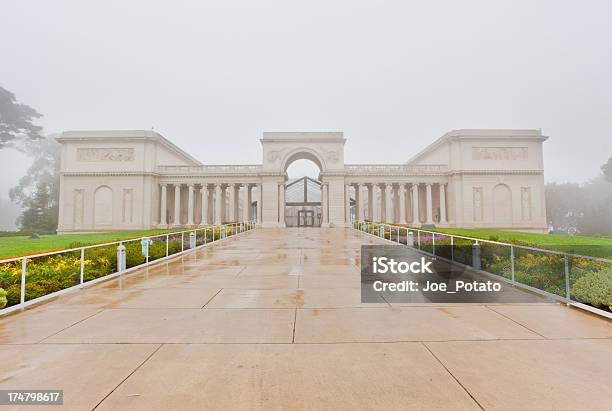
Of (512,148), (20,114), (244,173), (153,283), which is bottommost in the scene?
(153,283)

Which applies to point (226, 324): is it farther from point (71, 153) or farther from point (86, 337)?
point (71, 153)

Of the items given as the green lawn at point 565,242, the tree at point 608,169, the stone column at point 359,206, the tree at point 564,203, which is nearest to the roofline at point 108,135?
the stone column at point 359,206

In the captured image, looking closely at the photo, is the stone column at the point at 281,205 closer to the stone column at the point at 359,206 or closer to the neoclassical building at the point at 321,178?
the neoclassical building at the point at 321,178

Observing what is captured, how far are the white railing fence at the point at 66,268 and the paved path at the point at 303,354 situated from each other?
0.63 metres

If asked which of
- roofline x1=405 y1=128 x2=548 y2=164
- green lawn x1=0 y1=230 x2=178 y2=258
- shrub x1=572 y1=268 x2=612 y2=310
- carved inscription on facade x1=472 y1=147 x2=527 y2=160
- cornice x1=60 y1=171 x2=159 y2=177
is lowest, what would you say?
green lawn x1=0 y1=230 x2=178 y2=258

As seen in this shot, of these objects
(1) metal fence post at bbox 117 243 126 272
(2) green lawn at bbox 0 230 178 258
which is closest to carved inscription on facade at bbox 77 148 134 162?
(2) green lawn at bbox 0 230 178 258

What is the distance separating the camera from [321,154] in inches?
1966

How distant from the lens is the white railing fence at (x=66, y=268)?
6766 mm

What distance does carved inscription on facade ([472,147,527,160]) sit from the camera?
1898 inches

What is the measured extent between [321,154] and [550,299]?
44.3 m

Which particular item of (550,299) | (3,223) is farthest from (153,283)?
(3,223)

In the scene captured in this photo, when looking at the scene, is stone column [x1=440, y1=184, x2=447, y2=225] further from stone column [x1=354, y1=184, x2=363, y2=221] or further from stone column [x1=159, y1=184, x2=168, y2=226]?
stone column [x1=159, y1=184, x2=168, y2=226]

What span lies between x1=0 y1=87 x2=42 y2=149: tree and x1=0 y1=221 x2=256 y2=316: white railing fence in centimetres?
5124

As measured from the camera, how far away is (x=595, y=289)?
6035mm
